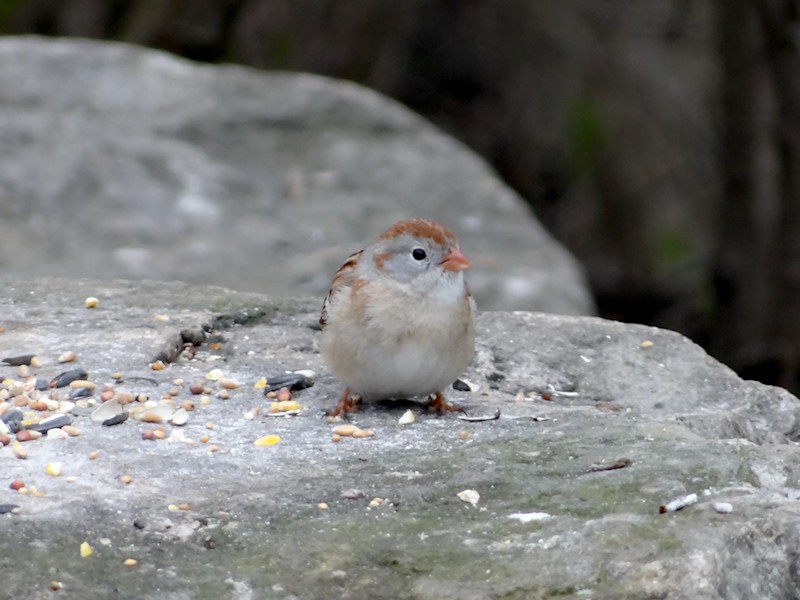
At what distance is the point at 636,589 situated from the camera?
2963 millimetres

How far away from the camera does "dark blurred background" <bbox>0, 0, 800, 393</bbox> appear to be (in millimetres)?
10422

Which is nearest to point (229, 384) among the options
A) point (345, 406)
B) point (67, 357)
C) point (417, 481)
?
point (345, 406)

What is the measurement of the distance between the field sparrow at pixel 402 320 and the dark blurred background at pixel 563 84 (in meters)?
5.00

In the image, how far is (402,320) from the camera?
4.36m

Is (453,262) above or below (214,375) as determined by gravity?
above

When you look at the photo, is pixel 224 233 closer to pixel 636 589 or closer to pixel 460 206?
pixel 460 206

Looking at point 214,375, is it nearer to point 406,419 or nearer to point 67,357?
point 67,357

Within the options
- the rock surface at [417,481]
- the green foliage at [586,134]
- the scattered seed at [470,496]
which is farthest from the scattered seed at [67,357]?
the green foliage at [586,134]

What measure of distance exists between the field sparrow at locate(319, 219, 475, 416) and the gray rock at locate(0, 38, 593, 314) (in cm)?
267

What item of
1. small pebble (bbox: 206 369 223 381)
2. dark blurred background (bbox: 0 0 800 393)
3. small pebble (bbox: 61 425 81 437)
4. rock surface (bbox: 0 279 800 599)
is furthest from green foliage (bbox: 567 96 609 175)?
small pebble (bbox: 61 425 81 437)

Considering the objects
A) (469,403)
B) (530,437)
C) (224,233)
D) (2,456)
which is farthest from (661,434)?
(224,233)

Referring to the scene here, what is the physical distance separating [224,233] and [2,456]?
4.05 m

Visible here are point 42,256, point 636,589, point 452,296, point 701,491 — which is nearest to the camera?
point 636,589

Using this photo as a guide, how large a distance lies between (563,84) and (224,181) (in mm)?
4207
